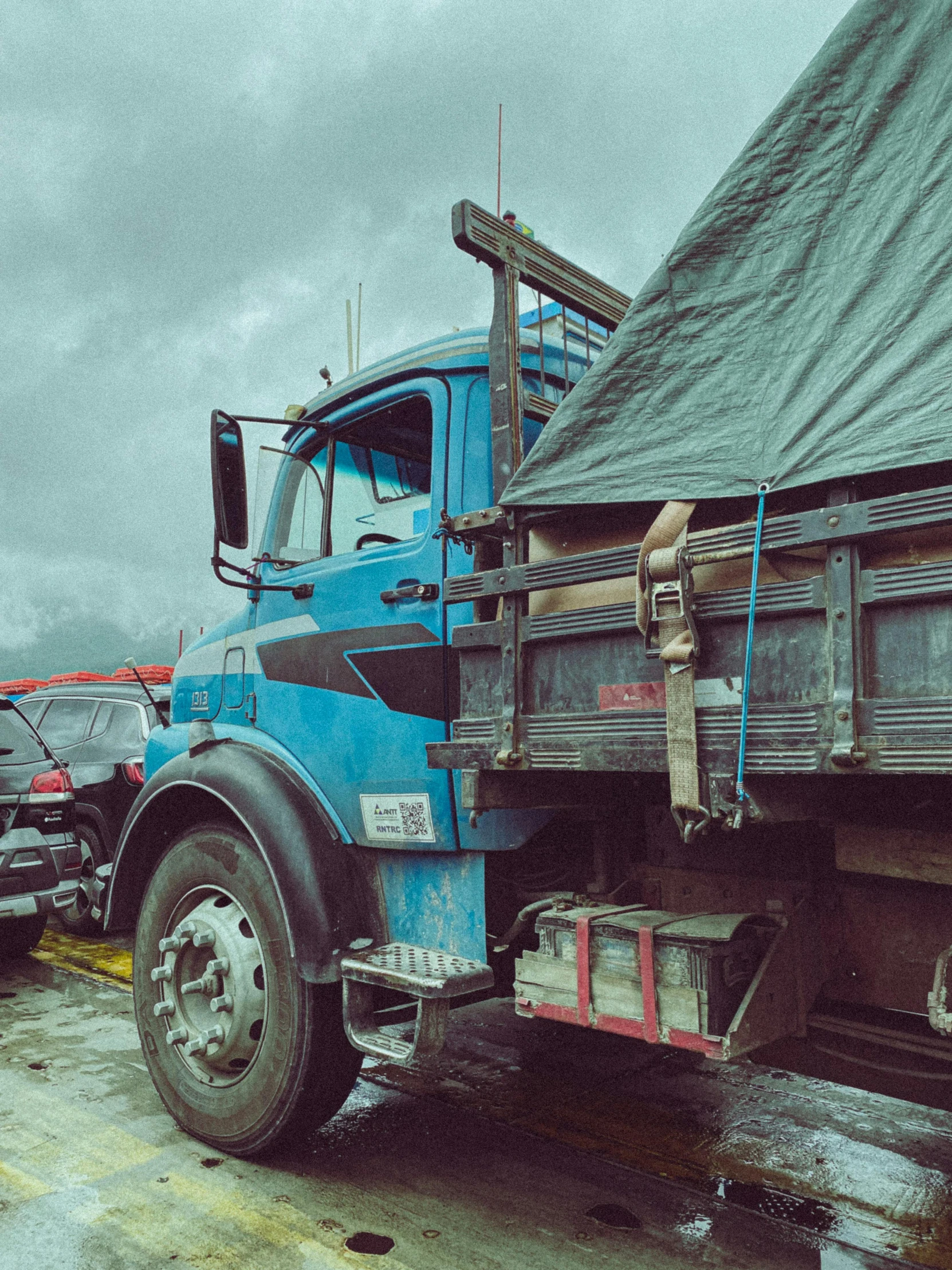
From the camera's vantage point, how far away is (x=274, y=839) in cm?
336

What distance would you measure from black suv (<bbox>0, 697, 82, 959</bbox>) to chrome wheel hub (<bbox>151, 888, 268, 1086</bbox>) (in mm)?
2415

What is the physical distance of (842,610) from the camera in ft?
6.78

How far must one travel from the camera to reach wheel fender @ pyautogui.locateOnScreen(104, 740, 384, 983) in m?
3.24

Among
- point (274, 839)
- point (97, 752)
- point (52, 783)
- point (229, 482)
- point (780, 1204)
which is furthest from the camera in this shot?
point (97, 752)

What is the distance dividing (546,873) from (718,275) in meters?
2.02

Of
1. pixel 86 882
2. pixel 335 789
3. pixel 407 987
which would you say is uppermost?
pixel 335 789

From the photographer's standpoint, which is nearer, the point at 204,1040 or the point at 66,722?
the point at 204,1040

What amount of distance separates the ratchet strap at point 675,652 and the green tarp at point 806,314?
8.4 inches

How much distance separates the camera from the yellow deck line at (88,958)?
6188mm

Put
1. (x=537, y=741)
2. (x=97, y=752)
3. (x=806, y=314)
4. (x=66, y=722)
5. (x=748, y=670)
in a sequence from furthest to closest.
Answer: (x=66, y=722), (x=97, y=752), (x=537, y=741), (x=806, y=314), (x=748, y=670)

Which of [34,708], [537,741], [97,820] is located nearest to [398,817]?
[537,741]

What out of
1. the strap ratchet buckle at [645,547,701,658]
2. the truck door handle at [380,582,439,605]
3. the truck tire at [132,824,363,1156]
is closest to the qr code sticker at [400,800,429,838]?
the truck tire at [132,824,363,1156]

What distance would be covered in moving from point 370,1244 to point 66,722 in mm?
6223

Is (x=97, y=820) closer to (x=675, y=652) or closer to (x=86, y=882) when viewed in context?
(x=86, y=882)
